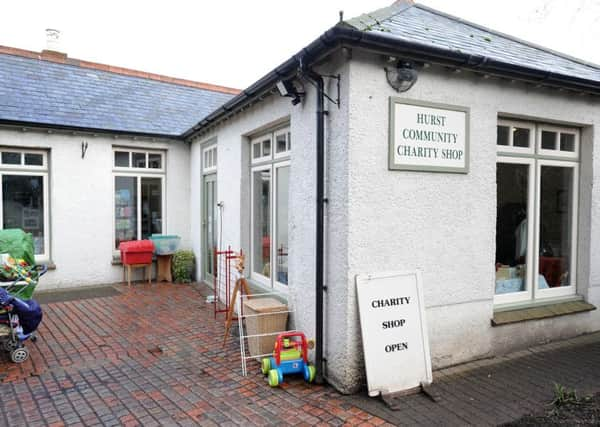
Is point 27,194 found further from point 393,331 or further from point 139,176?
point 393,331

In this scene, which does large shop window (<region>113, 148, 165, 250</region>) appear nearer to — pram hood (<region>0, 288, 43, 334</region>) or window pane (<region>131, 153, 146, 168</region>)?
window pane (<region>131, 153, 146, 168</region>)

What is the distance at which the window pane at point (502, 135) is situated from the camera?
222 inches

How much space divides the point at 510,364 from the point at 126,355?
460 centimetres

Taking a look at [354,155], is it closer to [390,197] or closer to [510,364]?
[390,197]

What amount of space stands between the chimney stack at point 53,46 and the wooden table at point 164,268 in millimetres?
6916

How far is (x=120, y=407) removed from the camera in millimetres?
4117

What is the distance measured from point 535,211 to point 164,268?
306 inches

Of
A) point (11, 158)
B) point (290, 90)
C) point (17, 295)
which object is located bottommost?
point (17, 295)

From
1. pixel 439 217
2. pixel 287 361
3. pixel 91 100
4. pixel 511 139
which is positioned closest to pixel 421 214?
pixel 439 217

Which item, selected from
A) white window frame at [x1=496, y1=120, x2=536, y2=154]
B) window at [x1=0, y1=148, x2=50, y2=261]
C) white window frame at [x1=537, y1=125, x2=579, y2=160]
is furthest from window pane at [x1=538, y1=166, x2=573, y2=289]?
window at [x1=0, y1=148, x2=50, y2=261]

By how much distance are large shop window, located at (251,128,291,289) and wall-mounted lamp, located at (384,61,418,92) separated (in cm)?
180

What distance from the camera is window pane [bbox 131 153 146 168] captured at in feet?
34.6

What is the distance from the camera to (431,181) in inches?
190

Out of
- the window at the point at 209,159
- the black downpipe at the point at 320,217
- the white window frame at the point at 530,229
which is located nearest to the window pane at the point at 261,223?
the black downpipe at the point at 320,217
